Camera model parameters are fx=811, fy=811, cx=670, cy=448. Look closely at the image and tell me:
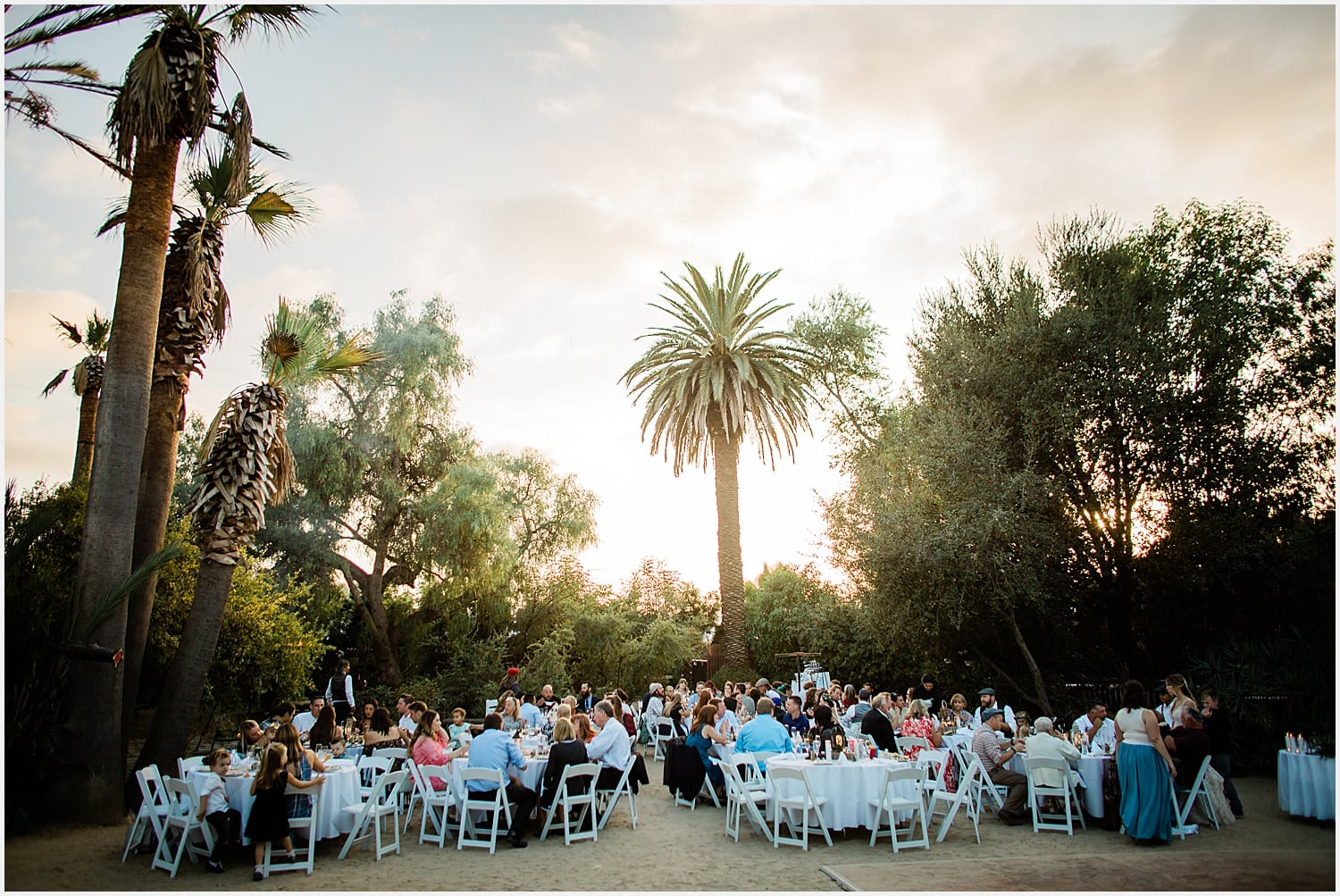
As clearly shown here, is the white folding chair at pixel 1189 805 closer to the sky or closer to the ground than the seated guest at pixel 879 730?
closer to the ground

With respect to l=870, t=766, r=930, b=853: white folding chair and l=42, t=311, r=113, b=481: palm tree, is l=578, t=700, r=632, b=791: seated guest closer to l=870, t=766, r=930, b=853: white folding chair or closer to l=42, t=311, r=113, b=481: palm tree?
l=870, t=766, r=930, b=853: white folding chair

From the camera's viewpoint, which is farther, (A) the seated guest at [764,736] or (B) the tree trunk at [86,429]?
(B) the tree trunk at [86,429]

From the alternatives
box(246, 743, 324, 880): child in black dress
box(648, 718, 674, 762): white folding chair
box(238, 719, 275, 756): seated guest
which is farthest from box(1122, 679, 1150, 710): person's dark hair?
box(648, 718, 674, 762): white folding chair

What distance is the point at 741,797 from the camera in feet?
28.7

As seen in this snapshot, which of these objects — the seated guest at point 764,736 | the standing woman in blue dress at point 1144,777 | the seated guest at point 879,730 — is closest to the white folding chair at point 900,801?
the seated guest at point 764,736

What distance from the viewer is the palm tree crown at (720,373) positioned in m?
24.3

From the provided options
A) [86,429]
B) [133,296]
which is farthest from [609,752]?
[86,429]

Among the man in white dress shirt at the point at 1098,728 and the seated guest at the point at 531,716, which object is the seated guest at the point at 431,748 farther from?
the man in white dress shirt at the point at 1098,728

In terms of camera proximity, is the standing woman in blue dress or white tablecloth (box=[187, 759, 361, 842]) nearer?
white tablecloth (box=[187, 759, 361, 842])

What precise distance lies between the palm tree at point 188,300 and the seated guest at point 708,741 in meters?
7.36

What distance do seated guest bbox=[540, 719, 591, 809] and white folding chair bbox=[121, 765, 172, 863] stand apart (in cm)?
352

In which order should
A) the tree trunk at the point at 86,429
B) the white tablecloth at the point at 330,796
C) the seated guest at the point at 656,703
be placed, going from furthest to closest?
the seated guest at the point at 656,703
the tree trunk at the point at 86,429
the white tablecloth at the point at 330,796

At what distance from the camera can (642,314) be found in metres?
26.5

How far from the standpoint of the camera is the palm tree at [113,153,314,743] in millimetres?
10930
